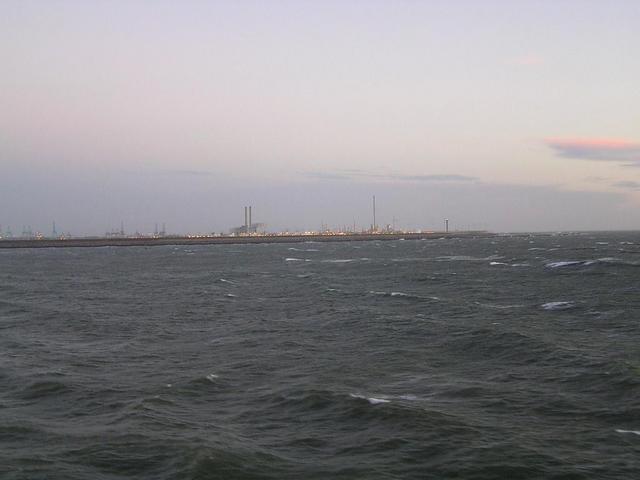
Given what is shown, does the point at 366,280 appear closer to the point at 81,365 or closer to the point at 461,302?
the point at 461,302

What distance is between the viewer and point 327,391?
19703 mm

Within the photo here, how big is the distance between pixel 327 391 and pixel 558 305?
81.6 ft

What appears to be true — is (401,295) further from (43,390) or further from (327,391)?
(43,390)

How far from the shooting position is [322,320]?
36.4m

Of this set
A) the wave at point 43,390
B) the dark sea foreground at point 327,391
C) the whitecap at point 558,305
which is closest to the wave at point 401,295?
the dark sea foreground at point 327,391

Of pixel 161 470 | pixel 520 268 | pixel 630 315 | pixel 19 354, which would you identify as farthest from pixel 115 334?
pixel 520 268

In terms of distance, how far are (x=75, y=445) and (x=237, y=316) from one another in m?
24.1

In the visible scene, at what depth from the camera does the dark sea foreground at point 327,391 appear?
14008mm

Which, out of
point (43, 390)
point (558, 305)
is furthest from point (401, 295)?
point (43, 390)

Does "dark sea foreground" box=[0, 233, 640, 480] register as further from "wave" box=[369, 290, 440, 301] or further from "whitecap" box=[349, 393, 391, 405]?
"wave" box=[369, 290, 440, 301]

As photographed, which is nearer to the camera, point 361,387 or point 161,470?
point 161,470

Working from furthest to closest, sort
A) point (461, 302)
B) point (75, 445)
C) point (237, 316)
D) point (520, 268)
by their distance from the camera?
1. point (520, 268)
2. point (461, 302)
3. point (237, 316)
4. point (75, 445)

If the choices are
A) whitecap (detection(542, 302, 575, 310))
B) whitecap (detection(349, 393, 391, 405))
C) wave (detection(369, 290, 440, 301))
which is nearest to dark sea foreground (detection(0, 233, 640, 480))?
whitecap (detection(349, 393, 391, 405))

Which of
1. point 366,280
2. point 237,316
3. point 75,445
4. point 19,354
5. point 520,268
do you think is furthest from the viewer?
point 520,268
